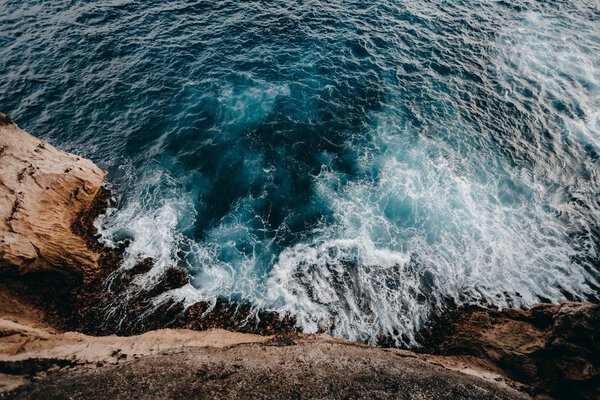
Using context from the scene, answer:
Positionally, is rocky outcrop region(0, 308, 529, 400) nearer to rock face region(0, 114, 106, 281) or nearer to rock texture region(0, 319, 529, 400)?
rock texture region(0, 319, 529, 400)

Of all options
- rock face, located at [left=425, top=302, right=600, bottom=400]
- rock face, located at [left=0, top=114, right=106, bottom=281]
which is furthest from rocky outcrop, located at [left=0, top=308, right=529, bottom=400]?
rock face, located at [left=0, top=114, right=106, bottom=281]

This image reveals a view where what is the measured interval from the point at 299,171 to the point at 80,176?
11.7 meters

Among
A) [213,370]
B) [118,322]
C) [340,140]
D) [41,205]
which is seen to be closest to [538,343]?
[213,370]

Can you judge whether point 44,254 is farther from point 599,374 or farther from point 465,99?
point 465,99

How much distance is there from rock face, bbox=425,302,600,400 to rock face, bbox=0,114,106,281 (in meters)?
15.9

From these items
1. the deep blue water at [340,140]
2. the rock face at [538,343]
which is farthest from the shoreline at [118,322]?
the deep blue water at [340,140]

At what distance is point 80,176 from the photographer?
15984 mm

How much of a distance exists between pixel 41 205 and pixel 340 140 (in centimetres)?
1593

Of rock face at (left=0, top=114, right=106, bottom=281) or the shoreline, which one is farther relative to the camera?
rock face at (left=0, top=114, right=106, bottom=281)

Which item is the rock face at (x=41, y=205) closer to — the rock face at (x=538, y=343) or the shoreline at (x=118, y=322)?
the shoreline at (x=118, y=322)

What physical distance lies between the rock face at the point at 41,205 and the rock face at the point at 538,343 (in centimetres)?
1588

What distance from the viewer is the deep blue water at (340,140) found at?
14320mm

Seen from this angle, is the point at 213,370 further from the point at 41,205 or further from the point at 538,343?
the point at 41,205

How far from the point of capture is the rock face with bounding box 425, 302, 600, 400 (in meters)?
9.10
